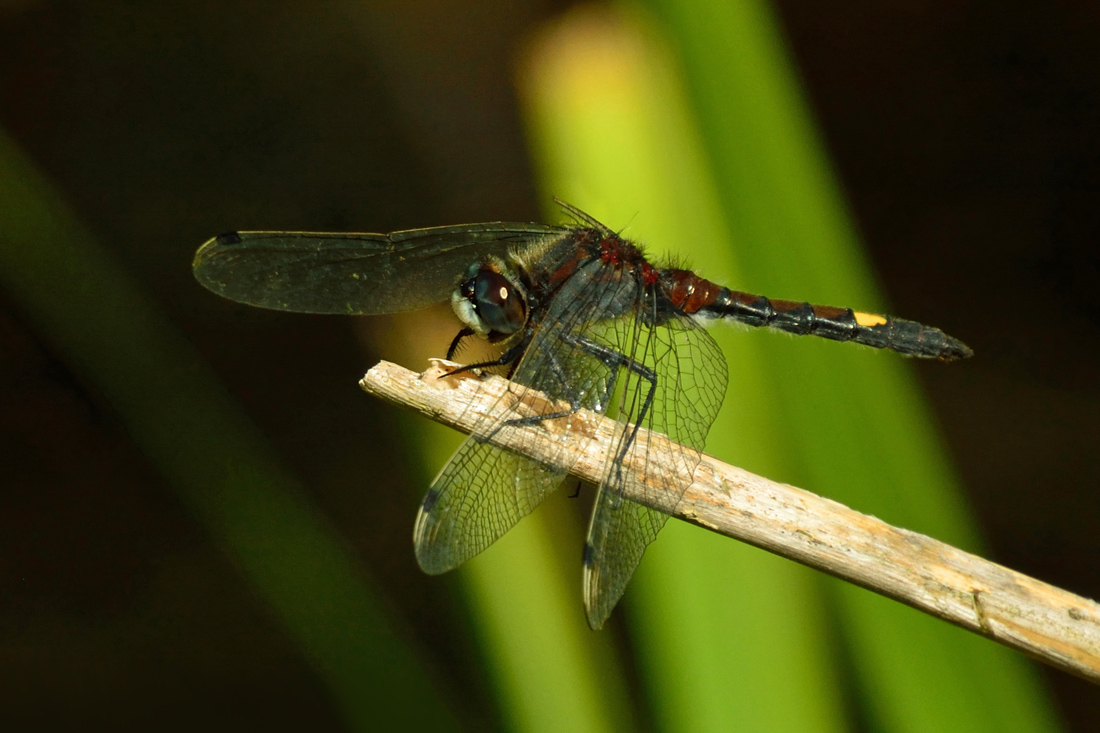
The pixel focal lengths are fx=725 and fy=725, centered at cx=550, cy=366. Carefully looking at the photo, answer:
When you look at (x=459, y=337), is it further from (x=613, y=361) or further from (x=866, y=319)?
(x=866, y=319)

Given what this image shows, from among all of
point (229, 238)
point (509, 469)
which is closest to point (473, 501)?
point (509, 469)

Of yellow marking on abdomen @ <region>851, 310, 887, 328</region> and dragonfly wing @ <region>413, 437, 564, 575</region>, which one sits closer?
dragonfly wing @ <region>413, 437, 564, 575</region>

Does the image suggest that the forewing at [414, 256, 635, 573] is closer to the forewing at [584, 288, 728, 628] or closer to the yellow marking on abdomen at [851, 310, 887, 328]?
the forewing at [584, 288, 728, 628]

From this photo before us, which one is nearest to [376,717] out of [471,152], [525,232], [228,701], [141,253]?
[228,701]

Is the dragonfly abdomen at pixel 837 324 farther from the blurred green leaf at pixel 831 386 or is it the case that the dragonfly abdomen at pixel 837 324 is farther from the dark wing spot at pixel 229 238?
the dark wing spot at pixel 229 238

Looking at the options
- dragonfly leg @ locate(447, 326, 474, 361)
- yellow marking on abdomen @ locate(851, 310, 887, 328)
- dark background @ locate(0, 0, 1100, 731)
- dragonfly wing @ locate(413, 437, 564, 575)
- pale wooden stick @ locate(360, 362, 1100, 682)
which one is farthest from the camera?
dark background @ locate(0, 0, 1100, 731)

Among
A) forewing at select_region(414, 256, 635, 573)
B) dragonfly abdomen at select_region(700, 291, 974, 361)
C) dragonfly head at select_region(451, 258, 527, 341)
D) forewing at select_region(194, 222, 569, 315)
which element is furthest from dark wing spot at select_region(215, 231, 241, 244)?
dragonfly abdomen at select_region(700, 291, 974, 361)

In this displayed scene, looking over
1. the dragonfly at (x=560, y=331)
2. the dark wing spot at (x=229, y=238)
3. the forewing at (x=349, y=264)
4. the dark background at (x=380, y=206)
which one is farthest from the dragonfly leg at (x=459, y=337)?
the dark background at (x=380, y=206)

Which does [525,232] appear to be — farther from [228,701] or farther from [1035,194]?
[1035,194]
